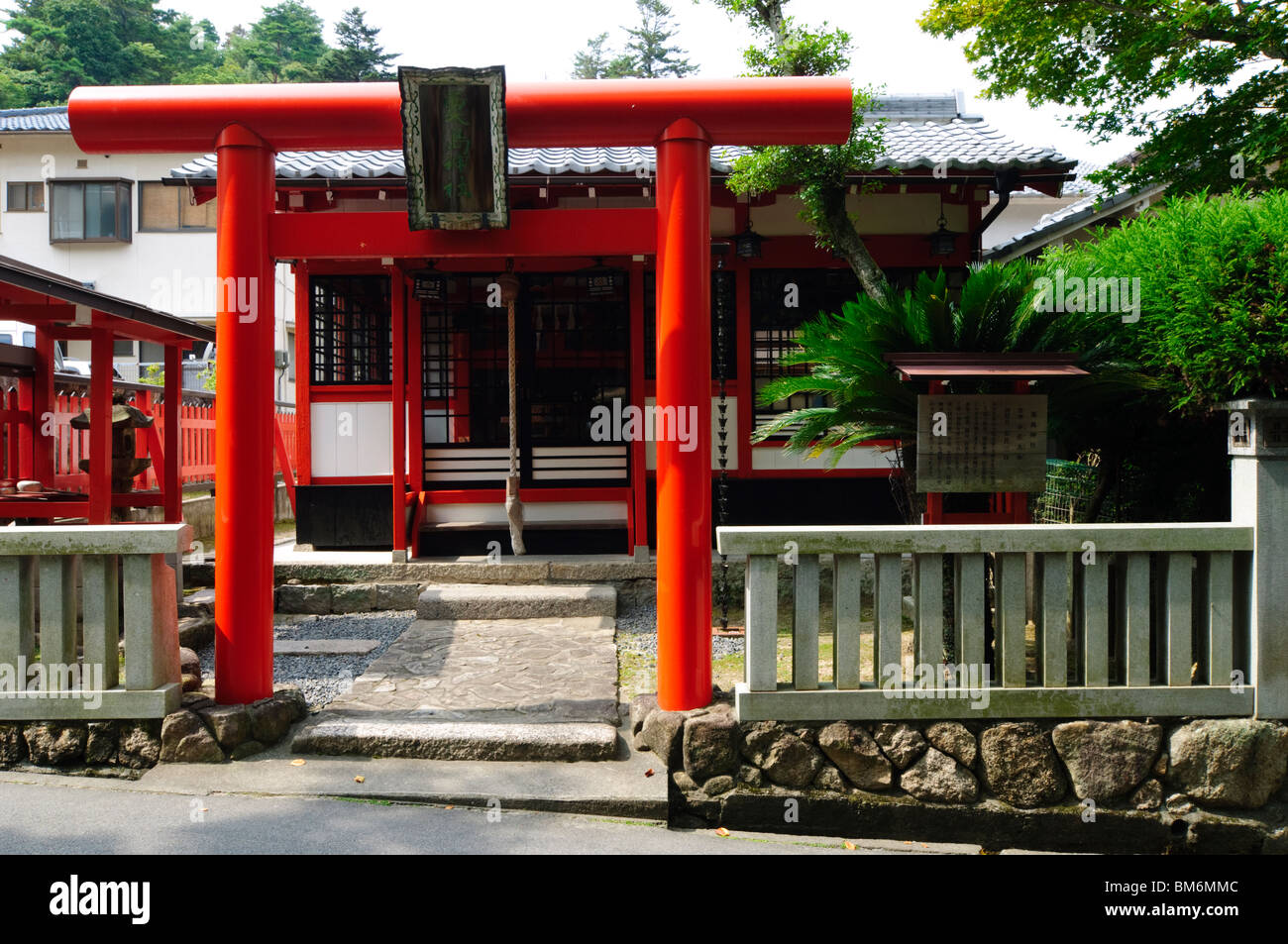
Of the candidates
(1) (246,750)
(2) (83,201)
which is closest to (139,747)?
(1) (246,750)

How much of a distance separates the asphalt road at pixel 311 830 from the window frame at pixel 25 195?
24.1 meters

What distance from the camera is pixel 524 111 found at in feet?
15.9

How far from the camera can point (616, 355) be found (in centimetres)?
994

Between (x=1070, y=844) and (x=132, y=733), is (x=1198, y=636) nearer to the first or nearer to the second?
(x=1070, y=844)

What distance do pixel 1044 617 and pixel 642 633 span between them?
3.98 m

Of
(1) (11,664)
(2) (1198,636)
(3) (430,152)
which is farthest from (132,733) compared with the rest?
(2) (1198,636)

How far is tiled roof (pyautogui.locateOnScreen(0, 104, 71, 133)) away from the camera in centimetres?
2224

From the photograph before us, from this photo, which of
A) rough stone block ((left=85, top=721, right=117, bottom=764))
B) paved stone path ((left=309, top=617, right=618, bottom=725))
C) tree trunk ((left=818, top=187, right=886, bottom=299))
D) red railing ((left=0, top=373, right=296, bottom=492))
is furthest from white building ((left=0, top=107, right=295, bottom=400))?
rough stone block ((left=85, top=721, right=117, bottom=764))

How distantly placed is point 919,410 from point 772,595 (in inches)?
56.5

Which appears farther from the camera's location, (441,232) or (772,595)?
(441,232)

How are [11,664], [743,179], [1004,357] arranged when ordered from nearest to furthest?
[11,664] < [1004,357] < [743,179]

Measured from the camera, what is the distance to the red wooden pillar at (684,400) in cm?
→ 469
